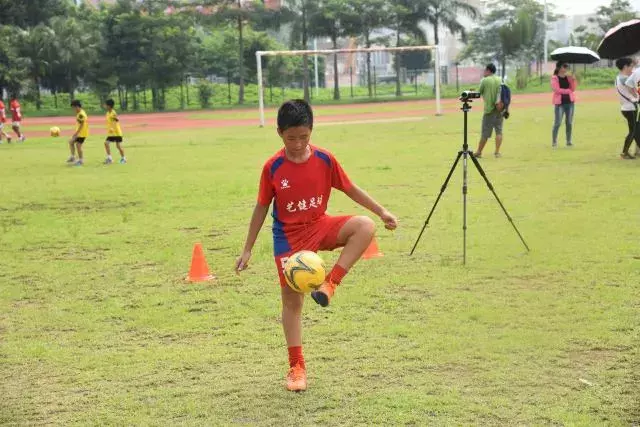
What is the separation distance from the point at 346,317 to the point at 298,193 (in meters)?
1.90

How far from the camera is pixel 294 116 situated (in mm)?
4922

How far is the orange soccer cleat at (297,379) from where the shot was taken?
516cm

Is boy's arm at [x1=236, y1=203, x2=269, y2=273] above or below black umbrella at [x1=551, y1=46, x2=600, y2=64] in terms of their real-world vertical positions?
below

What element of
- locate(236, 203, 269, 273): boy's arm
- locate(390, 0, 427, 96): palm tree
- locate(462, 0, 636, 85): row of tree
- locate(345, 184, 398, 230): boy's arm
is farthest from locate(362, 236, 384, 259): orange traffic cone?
locate(462, 0, 636, 85): row of tree

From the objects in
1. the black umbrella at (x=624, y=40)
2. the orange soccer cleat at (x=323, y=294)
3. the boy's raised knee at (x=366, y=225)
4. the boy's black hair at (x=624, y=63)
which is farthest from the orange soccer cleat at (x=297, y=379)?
the boy's black hair at (x=624, y=63)

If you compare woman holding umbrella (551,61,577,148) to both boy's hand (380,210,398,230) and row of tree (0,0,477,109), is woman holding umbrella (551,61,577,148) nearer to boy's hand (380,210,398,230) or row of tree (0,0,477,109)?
boy's hand (380,210,398,230)

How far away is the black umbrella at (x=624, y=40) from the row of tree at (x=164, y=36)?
48.7 meters

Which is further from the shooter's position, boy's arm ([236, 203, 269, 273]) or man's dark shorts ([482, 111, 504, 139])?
man's dark shorts ([482, 111, 504, 139])

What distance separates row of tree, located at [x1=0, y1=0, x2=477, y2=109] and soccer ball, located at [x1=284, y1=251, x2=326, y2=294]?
50941mm

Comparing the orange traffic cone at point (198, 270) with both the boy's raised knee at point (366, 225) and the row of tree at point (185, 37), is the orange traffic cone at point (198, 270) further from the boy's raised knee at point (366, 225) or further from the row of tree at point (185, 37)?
the row of tree at point (185, 37)

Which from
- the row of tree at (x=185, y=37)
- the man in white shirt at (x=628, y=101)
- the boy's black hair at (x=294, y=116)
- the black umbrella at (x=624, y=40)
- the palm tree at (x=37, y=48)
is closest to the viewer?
the boy's black hair at (x=294, y=116)

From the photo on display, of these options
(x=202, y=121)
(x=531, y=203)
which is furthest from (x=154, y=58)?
(x=531, y=203)

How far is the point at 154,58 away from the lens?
2264 inches

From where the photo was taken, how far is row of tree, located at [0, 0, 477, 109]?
181 ft
